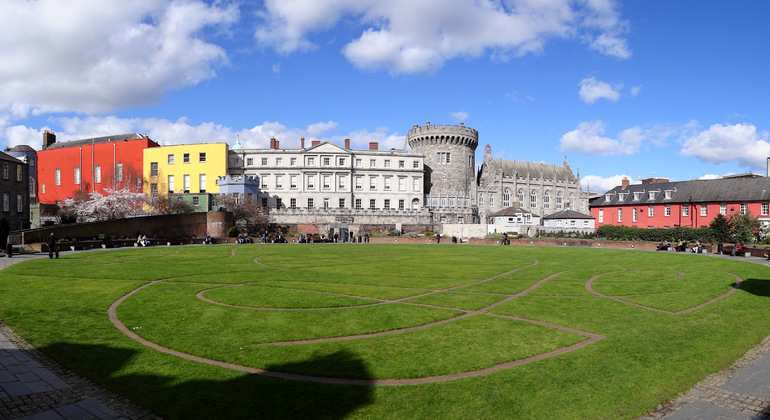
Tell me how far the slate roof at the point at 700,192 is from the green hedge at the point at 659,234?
13.3 m

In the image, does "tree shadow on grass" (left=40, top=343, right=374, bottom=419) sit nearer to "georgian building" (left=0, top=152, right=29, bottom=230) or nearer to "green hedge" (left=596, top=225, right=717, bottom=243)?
"georgian building" (left=0, top=152, right=29, bottom=230)

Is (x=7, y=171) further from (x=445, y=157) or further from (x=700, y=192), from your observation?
(x=700, y=192)

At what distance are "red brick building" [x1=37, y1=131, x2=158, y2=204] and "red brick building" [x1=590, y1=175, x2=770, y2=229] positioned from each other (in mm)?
77364

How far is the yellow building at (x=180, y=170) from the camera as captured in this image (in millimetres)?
70875

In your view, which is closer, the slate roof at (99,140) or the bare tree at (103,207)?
the bare tree at (103,207)

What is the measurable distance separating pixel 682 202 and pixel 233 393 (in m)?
75.2

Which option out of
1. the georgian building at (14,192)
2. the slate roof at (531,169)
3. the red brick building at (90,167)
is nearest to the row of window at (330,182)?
the red brick building at (90,167)

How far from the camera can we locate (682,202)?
67000 mm

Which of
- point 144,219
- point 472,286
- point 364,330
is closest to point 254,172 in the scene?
point 144,219

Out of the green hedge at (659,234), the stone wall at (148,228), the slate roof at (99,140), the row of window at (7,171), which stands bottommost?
the green hedge at (659,234)

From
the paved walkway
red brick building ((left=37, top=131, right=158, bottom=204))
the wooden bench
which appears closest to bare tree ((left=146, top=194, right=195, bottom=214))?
red brick building ((left=37, top=131, right=158, bottom=204))

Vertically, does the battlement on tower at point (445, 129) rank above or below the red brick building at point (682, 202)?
above

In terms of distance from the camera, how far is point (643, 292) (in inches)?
735

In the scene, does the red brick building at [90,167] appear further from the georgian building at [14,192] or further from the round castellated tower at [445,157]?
the round castellated tower at [445,157]
